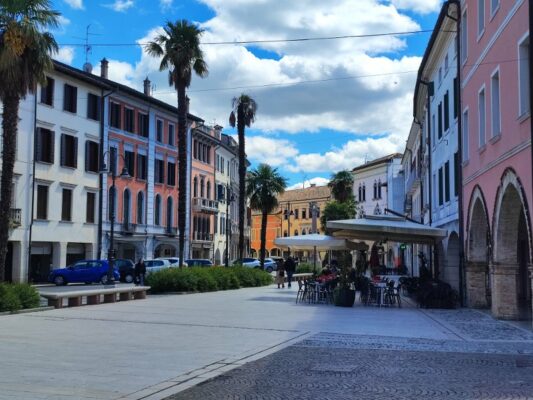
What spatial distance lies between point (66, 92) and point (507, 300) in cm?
3221

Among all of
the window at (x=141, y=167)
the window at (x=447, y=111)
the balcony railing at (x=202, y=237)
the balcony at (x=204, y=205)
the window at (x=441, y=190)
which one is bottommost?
the balcony railing at (x=202, y=237)

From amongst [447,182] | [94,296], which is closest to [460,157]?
[447,182]

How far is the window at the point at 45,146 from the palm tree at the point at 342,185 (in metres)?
46.3

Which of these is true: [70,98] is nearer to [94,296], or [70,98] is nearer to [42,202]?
[42,202]

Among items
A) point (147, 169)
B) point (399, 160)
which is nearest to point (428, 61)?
point (147, 169)

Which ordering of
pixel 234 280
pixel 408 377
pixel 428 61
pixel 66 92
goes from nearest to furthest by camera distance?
pixel 408 377
pixel 428 61
pixel 234 280
pixel 66 92

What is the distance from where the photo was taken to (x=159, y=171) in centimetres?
5441

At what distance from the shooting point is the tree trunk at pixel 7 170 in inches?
782

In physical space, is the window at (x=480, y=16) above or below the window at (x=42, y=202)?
above

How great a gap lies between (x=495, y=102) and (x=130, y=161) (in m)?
35.6

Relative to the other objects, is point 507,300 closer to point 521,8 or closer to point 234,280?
point 521,8

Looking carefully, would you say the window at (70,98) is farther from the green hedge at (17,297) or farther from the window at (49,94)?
the green hedge at (17,297)

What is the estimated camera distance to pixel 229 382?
888 centimetres

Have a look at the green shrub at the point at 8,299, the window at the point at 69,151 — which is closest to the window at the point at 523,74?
the green shrub at the point at 8,299
